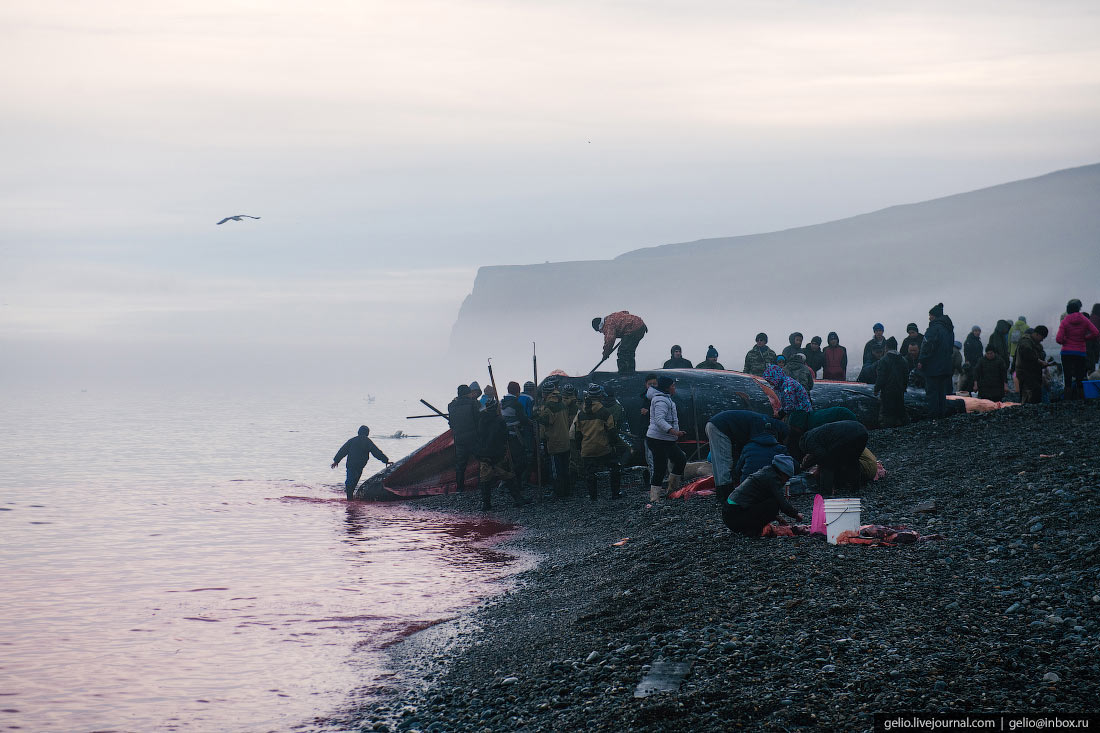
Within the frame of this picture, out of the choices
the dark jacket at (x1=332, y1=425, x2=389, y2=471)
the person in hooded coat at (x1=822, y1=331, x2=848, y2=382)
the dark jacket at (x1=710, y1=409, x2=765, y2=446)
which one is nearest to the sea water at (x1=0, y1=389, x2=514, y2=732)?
the dark jacket at (x1=332, y1=425, x2=389, y2=471)

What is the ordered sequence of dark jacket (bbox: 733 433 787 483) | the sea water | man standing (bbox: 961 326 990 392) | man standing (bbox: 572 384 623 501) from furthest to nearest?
1. man standing (bbox: 961 326 990 392)
2. man standing (bbox: 572 384 623 501)
3. dark jacket (bbox: 733 433 787 483)
4. the sea water

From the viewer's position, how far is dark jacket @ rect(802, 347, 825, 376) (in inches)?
802

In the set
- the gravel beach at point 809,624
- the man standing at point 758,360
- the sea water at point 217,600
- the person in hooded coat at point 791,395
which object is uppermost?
the man standing at point 758,360

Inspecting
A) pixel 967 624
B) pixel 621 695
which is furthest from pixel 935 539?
pixel 621 695

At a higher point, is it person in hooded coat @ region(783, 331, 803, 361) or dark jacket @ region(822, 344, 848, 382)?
person in hooded coat @ region(783, 331, 803, 361)

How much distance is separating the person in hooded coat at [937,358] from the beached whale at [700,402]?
615 mm

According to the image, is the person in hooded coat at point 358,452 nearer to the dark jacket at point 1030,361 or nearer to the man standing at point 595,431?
the man standing at point 595,431

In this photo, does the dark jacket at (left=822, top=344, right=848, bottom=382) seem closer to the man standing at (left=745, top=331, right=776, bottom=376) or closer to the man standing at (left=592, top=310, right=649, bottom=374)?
the man standing at (left=745, top=331, right=776, bottom=376)

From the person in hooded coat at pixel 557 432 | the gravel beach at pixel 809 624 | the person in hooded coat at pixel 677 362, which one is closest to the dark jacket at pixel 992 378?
the person in hooded coat at pixel 677 362

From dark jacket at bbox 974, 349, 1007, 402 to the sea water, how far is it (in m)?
10.3

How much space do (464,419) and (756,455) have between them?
8.73 m

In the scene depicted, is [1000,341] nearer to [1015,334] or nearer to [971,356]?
[1015,334]

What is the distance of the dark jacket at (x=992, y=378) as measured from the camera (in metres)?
18.9

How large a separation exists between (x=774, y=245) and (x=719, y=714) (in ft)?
641
